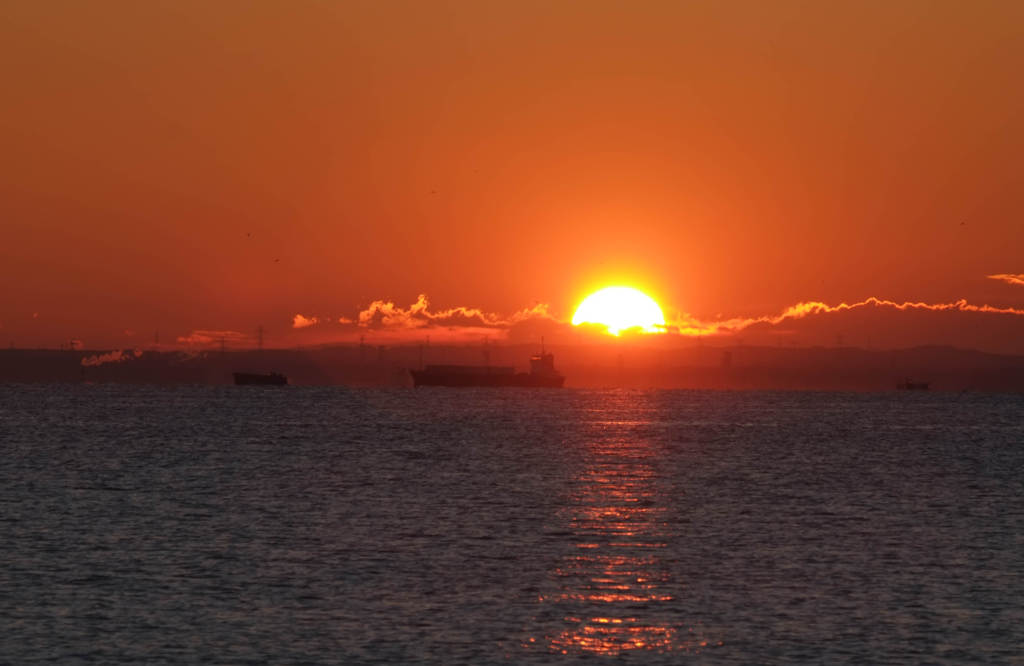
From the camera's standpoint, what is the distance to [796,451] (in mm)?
148750

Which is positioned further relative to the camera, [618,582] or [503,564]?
[503,564]

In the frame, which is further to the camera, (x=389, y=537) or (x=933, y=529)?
(x=933, y=529)

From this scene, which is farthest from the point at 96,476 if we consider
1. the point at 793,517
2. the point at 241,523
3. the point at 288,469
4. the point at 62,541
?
the point at 793,517

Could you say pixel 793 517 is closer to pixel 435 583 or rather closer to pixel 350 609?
pixel 435 583

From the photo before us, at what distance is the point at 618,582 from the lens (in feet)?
161

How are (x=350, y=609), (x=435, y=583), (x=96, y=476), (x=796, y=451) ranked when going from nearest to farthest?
(x=350, y=609), (x=435, y=583), (x=96, y=476), (x=796, y=451)

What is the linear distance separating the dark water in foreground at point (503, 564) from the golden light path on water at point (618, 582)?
0.51ft

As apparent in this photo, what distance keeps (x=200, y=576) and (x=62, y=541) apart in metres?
12.5

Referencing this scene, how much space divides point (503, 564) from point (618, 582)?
5.72m

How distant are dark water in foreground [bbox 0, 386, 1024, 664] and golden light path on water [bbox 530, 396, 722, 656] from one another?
0.16 metres

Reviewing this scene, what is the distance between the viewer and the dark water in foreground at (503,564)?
125 feet

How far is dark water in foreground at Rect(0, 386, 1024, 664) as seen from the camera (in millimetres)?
38250

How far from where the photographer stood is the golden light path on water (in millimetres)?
38531

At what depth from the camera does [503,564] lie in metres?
53.0
